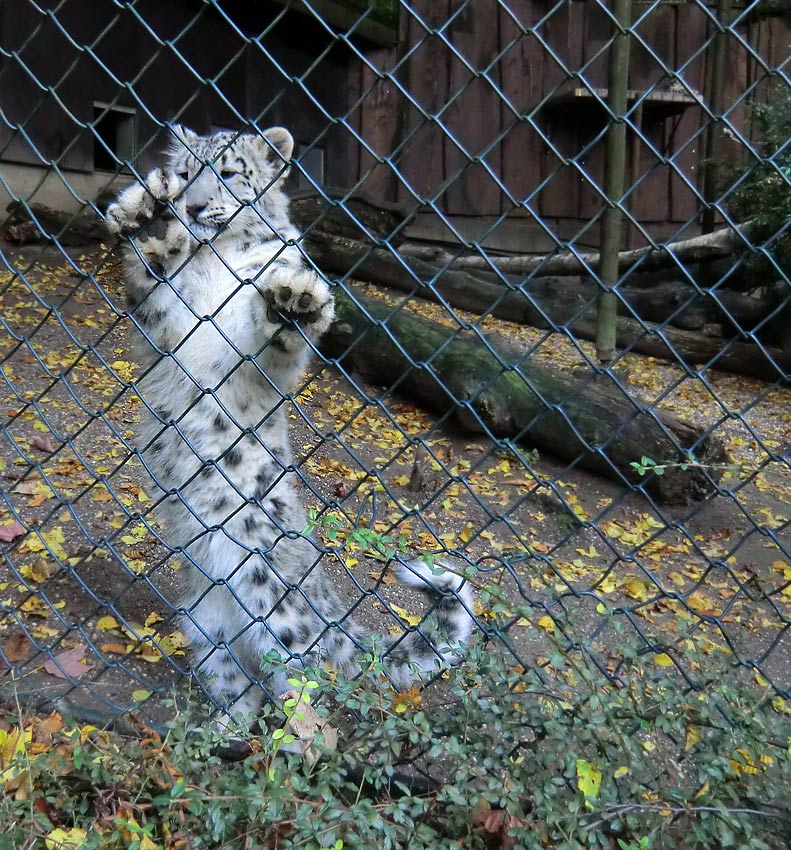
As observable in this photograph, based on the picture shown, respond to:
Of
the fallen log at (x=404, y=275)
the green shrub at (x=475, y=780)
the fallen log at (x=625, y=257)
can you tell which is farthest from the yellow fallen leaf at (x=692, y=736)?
the fallen log at (x=404, y=275)

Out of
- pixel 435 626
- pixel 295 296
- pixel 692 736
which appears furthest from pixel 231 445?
pixel 692 736

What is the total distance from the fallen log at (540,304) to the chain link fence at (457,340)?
37mm

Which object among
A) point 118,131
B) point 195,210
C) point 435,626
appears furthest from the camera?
point 118,131

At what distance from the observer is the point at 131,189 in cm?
294

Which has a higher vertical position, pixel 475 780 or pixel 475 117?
pixel 475 117

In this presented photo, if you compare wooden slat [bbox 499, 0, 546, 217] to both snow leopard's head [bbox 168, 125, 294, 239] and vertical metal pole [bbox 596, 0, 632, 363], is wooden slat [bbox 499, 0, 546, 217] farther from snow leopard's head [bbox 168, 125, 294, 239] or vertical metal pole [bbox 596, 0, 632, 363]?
snow leopard's head [bbox 168, 125, 294, 239]

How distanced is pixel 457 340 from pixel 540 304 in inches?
95.3

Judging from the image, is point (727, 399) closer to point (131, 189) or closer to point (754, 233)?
point (754, 233)

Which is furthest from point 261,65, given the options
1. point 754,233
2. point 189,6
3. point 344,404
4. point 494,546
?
point 494,546

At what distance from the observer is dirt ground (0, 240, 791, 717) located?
240 centimetres

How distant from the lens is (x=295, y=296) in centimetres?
279

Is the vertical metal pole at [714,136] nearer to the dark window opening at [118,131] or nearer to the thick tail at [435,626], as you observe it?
the dark window opening at [118,131]

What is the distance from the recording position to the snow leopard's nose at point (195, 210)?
3850mm

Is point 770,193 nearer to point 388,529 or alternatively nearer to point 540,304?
point 540,304
